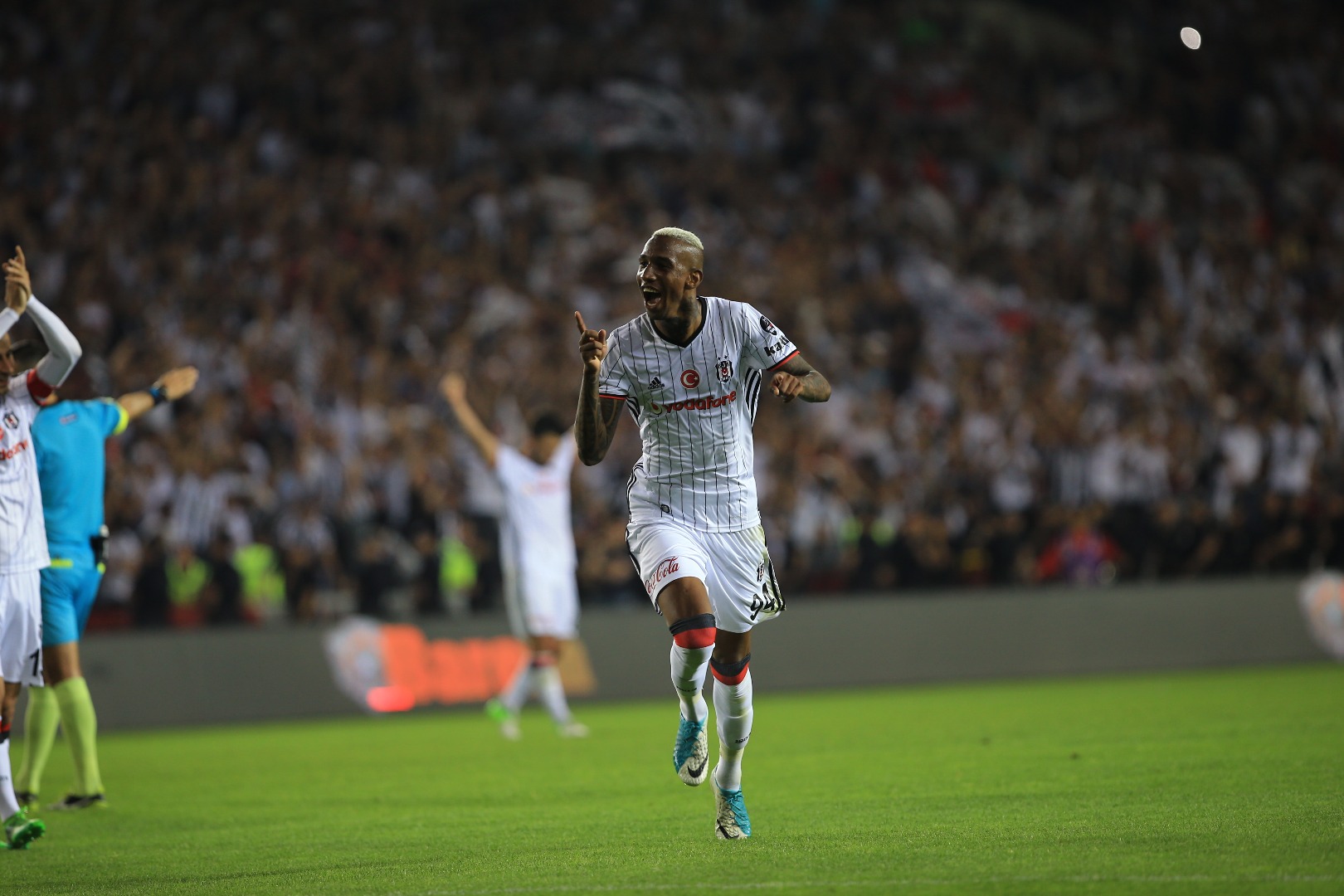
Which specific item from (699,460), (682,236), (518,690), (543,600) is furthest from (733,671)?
(518,690)

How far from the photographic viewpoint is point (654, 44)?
29.5 metres

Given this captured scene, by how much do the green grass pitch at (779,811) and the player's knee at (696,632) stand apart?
2.97ft

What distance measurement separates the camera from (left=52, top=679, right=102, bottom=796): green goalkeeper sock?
10.0m

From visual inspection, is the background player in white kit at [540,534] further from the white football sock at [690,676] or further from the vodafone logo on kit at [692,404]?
the white football sock at [690,676]

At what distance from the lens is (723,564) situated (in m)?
7.70

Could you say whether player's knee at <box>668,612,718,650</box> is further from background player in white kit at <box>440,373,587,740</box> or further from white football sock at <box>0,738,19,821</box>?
background player in white kit at <box>440,373,587,740</box>

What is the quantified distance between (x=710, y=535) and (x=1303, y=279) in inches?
837

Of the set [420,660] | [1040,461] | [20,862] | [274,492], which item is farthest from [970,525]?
[20,862]

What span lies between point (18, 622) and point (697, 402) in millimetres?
3815

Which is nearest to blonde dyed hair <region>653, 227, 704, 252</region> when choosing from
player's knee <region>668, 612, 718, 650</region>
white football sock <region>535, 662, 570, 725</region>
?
player's knee <region>668, 612, 718, 650</region>

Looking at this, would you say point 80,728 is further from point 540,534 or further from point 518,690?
point 518,690

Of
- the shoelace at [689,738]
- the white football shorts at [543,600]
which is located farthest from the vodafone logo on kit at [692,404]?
the white football shorts at [543,600]

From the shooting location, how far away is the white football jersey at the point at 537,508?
14641 millimetres

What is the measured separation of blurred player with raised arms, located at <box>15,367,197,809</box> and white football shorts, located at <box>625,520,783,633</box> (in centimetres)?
400
